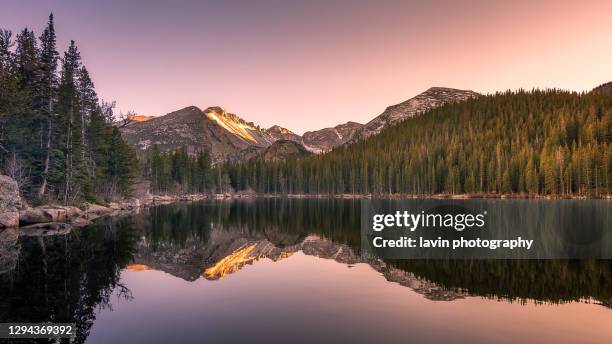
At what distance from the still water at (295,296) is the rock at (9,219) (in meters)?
13.9

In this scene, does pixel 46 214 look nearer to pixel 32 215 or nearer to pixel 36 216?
pixel 36 216

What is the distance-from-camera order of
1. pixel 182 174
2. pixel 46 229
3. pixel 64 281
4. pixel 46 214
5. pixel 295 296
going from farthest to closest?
1. pixel 182 174
2. pixel 46 214
3. pixel 46 229
4. pixel 64 281
5. pixel 295 296

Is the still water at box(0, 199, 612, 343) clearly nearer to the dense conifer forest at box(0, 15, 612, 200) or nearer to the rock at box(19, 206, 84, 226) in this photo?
the rock at box(19, 206, 84, 226)

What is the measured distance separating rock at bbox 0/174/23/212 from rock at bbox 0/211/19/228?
0.65 meters

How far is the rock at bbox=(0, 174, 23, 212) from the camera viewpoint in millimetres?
40312

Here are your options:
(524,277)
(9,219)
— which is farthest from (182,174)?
(524,277)

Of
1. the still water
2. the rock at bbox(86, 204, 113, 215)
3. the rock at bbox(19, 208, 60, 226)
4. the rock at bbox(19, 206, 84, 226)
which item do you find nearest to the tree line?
the rock at bbox(86, 204, 113, 215)

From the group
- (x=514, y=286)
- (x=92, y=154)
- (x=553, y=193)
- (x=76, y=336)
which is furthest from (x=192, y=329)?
(x=553, y=193)

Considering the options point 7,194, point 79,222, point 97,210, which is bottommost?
point 79,222

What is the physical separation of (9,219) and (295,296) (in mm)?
39420

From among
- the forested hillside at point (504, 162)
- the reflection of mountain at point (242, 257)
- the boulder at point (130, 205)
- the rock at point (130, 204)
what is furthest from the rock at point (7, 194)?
the forested hillside at point (504, 162)

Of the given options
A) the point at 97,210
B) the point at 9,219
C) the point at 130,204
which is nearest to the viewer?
the point at 9,219

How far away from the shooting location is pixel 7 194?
133ft

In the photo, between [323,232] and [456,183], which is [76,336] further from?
[456,183]
